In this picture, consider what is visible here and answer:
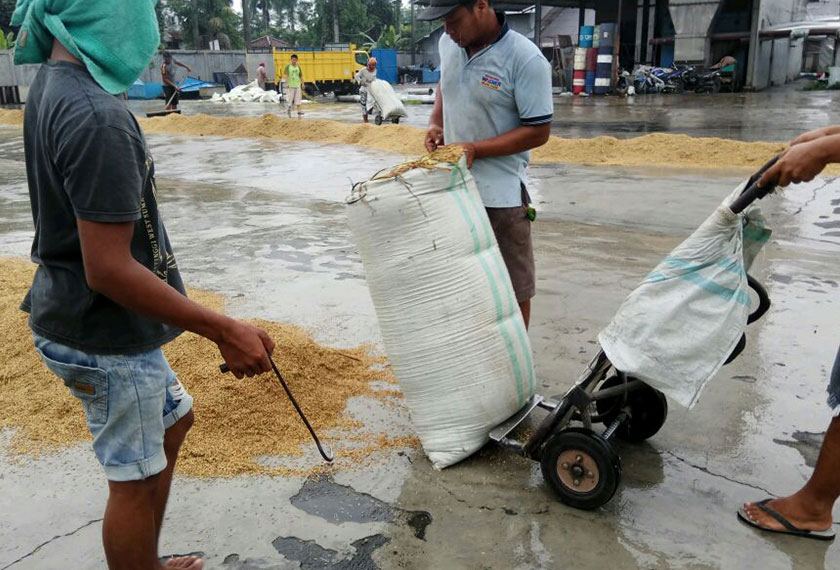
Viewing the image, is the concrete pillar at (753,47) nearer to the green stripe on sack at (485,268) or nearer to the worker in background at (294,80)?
the worker in background at (294,80)

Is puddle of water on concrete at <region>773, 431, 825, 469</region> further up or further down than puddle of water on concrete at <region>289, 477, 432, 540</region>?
further up

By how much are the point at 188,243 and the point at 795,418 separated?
513 centimetres

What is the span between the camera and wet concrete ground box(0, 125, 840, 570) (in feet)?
7.66

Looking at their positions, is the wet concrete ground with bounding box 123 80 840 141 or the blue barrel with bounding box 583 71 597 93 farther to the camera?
the blue barrel with bounding box 583 71 597 93

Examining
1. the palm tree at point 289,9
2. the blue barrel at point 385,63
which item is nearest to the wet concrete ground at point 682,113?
the blue barrel at point 385,63

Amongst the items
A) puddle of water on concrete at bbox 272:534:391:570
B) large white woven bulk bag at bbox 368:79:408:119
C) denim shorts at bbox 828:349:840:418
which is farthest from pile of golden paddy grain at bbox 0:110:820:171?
puddle of water on concrete at bbox 272:534:391:570

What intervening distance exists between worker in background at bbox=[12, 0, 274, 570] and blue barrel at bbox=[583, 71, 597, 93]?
25861mm

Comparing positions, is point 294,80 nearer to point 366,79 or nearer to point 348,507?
point 366,79

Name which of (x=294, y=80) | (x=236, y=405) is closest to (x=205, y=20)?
(x=294, y=80)

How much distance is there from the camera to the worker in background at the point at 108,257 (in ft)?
5.01

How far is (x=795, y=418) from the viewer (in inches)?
122

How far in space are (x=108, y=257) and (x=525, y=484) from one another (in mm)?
1779

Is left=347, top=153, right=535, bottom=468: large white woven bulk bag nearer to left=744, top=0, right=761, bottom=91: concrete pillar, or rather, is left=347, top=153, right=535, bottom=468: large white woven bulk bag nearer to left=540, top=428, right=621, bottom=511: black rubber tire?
left=540, top=428, right=621, bottom=511: black rubber tire

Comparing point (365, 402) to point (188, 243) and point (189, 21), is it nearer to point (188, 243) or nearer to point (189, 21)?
point (188, 243)
